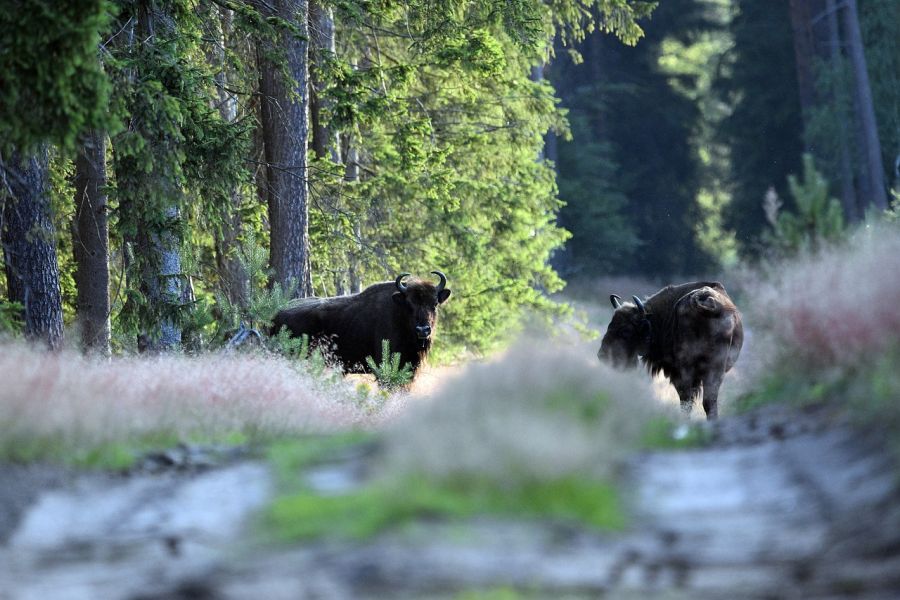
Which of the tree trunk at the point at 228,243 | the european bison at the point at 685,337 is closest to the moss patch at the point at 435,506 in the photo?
the european bison at the point at 685,337

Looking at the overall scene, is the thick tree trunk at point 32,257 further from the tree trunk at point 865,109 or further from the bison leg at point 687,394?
the tree trunk at point 865,109

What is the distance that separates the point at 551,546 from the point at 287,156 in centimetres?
1361

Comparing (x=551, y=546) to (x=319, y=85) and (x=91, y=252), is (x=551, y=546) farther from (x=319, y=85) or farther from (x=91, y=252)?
(x=319, y=85)

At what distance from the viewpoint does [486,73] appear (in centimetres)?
2108

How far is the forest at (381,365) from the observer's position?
616cm

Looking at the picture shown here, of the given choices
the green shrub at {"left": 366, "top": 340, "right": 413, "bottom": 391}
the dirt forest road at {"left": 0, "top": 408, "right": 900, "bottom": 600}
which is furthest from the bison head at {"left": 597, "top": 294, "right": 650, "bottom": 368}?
the dirt forest road at {"left": 0, "top": 408, "right": 900, "bottom": 600}

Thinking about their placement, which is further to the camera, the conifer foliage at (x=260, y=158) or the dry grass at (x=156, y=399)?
the conifer foliage at (x=260, y=158)

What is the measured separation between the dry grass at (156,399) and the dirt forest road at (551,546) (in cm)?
125

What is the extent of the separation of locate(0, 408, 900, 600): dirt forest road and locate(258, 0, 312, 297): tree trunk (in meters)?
11.2

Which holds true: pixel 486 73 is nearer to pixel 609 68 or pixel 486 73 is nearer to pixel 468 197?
pixel 468 197

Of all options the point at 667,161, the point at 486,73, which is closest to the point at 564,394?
the point at 486,73

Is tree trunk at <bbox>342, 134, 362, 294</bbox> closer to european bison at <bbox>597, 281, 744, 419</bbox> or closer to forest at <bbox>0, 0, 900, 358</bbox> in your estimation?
forest at <bbox>0, 0, 900, 358</bbox>

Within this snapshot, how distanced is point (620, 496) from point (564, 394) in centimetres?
155

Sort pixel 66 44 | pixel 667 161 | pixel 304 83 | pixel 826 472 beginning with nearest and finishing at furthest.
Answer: pixel 826 472
pixel 66 44
pixel 304 83
pixel 667 161
